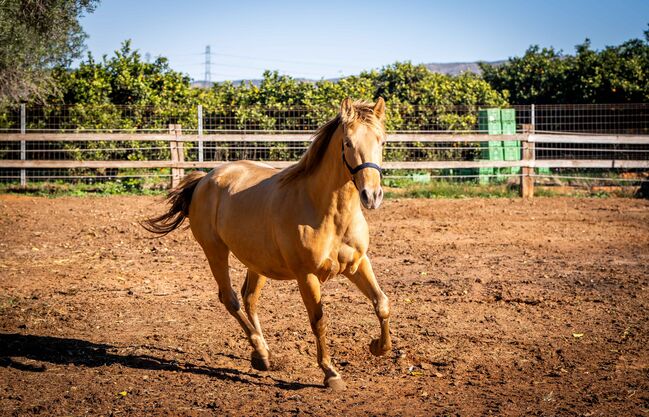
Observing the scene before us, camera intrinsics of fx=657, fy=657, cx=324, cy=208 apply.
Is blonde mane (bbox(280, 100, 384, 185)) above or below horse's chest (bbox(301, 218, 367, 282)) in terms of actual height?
above

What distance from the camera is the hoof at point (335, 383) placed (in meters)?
4.57

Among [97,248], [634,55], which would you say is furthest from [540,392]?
[634,55]

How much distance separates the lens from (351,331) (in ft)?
19.3

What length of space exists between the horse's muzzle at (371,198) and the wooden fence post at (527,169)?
12.3m

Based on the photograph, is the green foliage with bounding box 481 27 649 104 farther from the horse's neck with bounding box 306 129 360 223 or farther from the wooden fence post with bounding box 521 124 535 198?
the horse's neck with bounding box 306 129 360 223

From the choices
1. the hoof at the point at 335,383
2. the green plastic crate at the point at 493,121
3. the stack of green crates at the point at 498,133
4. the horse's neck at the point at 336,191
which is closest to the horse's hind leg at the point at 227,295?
the hoof at the point at 335,383

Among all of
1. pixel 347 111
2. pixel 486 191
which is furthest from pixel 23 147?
pixel 347 111

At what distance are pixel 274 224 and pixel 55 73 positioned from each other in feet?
46.5

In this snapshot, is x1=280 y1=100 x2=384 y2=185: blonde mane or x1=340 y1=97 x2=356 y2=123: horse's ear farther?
x1=280 y1=100 x2=384 y2=185: blonde mane

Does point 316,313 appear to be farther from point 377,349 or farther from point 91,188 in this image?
point 91,188

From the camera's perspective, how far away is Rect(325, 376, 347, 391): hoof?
4.57 metres

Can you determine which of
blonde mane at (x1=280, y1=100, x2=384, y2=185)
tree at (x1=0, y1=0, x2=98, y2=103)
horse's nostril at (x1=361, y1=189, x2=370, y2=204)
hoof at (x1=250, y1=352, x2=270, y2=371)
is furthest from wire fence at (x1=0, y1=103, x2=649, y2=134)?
horse's nostril at (x1=361, y1=189, x2=370, y2=204)

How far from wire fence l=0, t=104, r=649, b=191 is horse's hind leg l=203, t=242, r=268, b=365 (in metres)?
9.83

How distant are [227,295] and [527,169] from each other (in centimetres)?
1171
